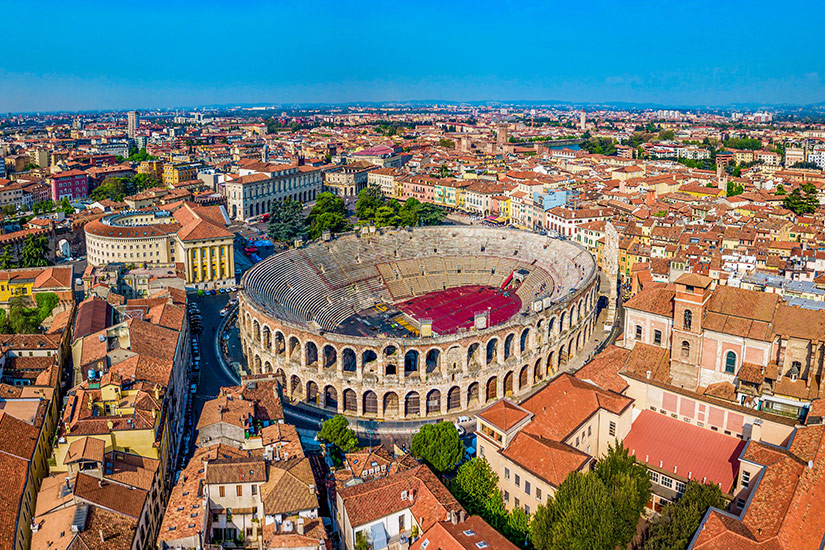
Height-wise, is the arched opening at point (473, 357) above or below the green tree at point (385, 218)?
below

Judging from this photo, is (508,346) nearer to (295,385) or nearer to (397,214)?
(295,385)

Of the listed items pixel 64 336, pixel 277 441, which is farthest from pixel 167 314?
pixel 277 441

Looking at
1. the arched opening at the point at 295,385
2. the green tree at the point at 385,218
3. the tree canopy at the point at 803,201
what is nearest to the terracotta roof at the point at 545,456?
the arched opening at the point at 295,385

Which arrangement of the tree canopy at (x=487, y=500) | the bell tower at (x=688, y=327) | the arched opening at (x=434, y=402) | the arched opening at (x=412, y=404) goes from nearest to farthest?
the tree canopy at (x=487, y=500) → the bell tower at (x=688, y=327) → the arched opening at (x=412, y=404) → the arched opening at (x=434, y=402)

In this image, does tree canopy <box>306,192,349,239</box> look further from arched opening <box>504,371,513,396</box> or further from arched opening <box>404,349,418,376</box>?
arched opening <box>504,371,513,396</box>

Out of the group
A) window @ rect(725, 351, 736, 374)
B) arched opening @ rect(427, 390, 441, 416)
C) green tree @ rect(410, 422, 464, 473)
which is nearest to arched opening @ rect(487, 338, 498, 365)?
arched opening @ rect(427, 390, 441, 416)

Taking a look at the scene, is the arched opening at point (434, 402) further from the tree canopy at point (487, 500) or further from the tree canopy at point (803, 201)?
the tree canopy at point (803, 201)
